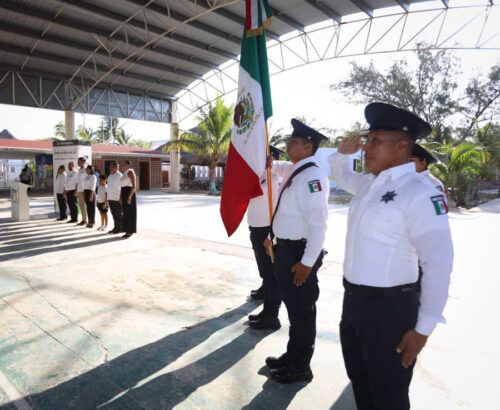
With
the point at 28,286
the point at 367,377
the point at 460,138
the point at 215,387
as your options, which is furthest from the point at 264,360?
the point at 460,138

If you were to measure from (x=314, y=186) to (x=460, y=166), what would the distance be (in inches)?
542

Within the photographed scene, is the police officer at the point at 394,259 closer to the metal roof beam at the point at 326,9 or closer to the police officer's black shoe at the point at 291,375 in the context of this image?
the police officer's black shoe at the point at 291,375

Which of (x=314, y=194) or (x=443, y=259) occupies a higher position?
(x=314, y=194)

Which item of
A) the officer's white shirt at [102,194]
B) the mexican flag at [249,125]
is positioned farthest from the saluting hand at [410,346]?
the officer's white shirt at [102,194]

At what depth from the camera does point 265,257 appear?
3596mm

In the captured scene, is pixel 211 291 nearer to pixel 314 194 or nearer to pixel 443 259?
pixel 314 194

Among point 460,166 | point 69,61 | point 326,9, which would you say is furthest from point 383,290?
point 69,61

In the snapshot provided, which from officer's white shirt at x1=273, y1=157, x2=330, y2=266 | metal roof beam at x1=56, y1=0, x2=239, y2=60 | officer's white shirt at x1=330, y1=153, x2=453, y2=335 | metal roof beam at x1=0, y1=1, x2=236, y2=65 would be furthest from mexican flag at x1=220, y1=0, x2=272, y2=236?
metal roof beam at x1=0, y1=1, x2=236, y2=65

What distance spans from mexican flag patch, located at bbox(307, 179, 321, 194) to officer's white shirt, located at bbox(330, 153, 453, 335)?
0.63 metres

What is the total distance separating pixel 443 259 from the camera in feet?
4.81

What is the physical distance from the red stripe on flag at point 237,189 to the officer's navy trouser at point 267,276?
647 mm

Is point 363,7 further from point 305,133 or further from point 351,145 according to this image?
point 351,145

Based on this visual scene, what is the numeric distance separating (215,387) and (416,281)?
150 centimetres

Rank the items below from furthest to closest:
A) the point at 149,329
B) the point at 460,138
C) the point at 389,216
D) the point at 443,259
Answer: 1. the point at 460,138
2. the point at 149,329
3. the point at 389,216
4. the point at 443,259
